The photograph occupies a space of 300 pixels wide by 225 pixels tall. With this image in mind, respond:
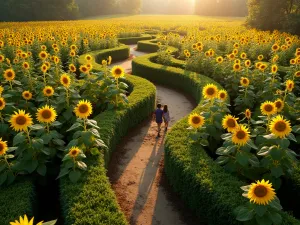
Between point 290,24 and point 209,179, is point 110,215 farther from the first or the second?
point 290,24

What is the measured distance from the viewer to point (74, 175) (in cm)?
513

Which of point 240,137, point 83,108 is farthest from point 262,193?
point 83,108

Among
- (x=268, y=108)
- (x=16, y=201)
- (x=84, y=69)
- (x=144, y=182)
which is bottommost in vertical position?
(x=144, y=182)

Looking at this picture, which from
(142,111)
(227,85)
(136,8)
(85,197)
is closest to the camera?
(85,197)

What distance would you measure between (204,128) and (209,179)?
1531 millimetres

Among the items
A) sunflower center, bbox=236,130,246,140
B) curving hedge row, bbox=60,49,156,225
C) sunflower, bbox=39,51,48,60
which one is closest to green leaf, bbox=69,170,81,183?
curving hedge row, bbox=60,49,156,225

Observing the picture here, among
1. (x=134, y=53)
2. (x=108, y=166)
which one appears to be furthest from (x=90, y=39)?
(x=108, y=166)

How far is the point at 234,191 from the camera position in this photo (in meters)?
4.86

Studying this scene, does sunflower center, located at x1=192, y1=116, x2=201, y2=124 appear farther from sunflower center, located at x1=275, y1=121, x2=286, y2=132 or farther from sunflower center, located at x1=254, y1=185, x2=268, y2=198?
sunflower center, located at x1=254, y1=185, x2=268, y2=198

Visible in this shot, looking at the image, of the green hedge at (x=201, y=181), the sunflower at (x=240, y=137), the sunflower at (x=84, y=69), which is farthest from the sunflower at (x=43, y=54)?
the sunflower at (x=240, y=137)

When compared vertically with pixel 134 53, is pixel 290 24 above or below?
above

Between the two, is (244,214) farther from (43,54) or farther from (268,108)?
(43,54)

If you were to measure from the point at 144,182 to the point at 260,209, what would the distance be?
331cm

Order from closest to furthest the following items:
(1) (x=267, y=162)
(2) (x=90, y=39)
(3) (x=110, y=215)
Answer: (3) (x=110, y=215) < (1) (x=267, y=162) < (2) (x=90, y=39)
